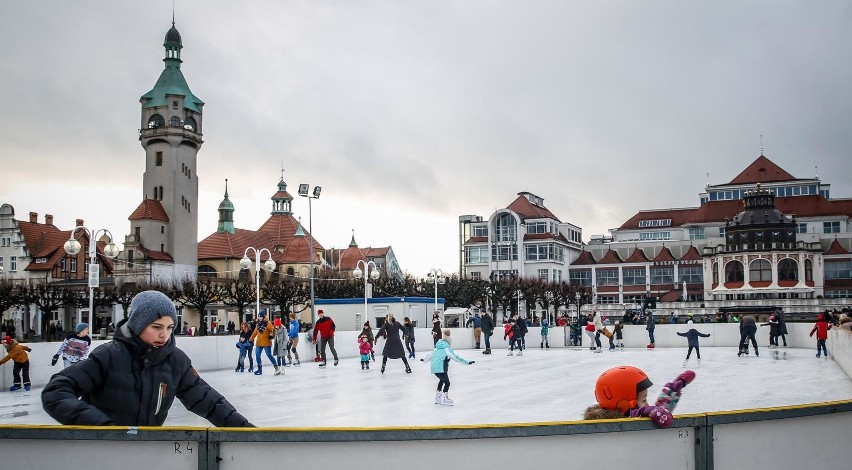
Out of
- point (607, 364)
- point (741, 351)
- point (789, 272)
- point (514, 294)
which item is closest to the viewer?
point (607, 364)

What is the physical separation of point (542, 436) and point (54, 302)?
6297 cm

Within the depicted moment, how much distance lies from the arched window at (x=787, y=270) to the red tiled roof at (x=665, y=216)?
20131 mm

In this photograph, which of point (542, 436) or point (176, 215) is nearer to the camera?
point (542, 436)

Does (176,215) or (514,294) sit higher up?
(176,215)

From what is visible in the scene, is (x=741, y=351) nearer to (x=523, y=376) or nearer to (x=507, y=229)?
(x=523, y=376)

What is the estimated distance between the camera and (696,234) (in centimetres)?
9956

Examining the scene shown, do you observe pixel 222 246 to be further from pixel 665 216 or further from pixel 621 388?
pixel 621 388

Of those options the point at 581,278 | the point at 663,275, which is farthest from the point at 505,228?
the point at 663,275

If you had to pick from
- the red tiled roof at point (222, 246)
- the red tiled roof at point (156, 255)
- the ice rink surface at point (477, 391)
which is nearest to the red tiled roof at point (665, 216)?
the red tiled roof at point (222, 246)

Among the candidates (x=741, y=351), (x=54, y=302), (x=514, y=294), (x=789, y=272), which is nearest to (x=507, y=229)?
(x=514, y=294)

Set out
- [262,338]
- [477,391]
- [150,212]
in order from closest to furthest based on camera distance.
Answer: [477,391]
[262,338]
[150,212]

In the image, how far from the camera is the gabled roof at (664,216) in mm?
104000

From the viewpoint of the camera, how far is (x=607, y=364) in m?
27.0

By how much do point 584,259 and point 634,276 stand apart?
6.62 m
